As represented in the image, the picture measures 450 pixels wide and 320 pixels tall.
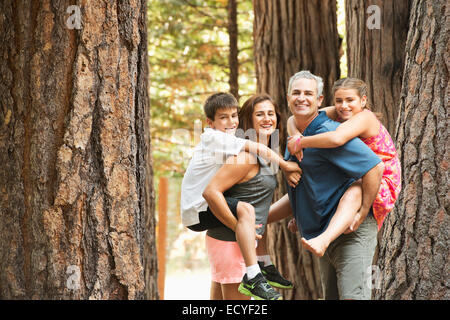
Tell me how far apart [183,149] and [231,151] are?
30.4ft

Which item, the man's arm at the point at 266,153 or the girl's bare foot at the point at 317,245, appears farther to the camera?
the man's arm at the point at 266,153

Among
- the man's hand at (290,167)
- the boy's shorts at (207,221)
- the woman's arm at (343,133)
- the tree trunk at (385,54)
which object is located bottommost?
the boy's shorts at (207,221)

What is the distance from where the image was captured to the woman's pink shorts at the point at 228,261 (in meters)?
3.91

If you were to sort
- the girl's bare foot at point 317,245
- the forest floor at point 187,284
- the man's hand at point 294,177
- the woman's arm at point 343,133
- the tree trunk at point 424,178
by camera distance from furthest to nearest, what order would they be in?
the forest floor at point 187,284 → the tree trunk at point 424,178 → the man's hand at point 294,177 → the woman's arm at point 343,133 → the girl's bare foot at point 317,245

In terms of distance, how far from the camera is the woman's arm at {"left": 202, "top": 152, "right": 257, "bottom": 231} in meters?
3.63

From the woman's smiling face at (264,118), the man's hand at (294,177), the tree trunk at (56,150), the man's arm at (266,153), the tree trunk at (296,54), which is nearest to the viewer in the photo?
the tree trunk at (56,150)

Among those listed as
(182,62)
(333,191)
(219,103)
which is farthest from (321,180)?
(182,62)

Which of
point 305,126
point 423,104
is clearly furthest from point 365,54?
point 305,126

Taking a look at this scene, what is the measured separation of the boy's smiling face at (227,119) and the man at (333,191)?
390 millimetres

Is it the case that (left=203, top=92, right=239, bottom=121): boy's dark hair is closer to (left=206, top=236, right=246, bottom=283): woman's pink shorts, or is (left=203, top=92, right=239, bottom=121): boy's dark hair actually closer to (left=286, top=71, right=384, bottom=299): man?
(left=286, top=71, right=384, bottom=299): man

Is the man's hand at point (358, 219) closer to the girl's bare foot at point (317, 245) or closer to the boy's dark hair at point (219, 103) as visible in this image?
the girl's bare foot at point (317, 245)

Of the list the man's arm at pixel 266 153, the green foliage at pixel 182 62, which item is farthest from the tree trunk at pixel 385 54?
the green foliage at pixel 182 62

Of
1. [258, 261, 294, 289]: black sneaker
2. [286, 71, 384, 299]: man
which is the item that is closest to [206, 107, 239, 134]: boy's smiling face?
[286, 71, 384, 299]: man
